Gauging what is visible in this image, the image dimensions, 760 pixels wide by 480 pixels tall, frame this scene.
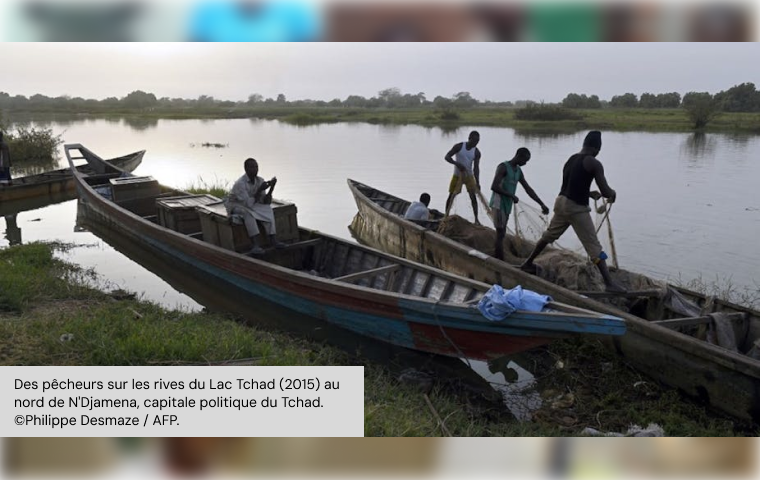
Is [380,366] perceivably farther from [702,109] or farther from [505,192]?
[702,109]

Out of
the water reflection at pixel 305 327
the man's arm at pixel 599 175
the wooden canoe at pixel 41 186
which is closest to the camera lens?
the man's arm at pixel 599 175

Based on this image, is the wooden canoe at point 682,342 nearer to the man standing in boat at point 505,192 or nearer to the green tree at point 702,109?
the man standing in boat at point 505,192

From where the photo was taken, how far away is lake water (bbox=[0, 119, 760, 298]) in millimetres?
9375

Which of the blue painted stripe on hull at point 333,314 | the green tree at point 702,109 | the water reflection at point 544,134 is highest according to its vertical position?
the green tree at point 702,109

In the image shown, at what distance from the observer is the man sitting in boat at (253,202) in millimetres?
6766

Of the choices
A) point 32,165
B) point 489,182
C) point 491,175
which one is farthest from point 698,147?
point 32,165

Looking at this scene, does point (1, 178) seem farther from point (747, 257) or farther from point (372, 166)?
point (747, 257)

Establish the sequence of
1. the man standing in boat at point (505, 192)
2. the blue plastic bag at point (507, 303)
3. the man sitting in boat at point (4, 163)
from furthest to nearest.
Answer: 1. the man sitting in boat at point (4, 163)
2. the man standing in boat at point (505, 192)
3. the blue plastic bag at point (507, 303)

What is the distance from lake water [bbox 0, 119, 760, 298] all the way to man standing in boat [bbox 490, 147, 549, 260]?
3141 millimetres

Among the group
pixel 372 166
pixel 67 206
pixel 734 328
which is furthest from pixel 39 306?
pixel 372 166

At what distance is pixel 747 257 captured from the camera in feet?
30.1

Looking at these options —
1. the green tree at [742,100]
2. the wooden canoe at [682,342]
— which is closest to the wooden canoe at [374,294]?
the wooden canoe at [682,342]

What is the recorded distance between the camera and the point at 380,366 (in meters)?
5.54

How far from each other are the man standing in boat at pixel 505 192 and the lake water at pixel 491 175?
3.14 metres
